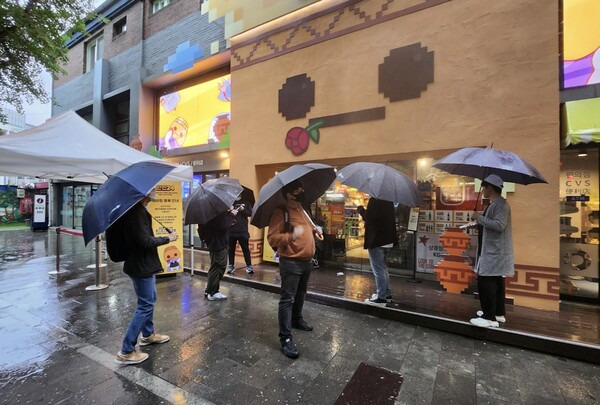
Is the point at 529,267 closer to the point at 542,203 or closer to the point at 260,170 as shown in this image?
the point at 542,203

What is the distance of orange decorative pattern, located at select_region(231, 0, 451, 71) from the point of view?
594 centimetres

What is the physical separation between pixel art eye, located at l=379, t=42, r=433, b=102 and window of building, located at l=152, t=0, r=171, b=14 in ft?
32.5

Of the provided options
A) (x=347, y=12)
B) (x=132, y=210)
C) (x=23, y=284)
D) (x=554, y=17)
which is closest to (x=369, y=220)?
(x=132, y=210)

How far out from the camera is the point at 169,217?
22.2 feet

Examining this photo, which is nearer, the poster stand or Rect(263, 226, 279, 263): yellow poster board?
the poster stand

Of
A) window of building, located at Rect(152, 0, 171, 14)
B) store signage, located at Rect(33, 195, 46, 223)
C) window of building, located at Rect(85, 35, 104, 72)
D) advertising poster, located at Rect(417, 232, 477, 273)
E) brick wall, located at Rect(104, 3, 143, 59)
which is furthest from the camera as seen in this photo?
store signage, located at Rect(33, 195, 46, 223)

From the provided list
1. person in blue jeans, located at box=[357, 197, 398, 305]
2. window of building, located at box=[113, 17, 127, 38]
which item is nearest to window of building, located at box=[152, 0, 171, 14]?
window of building, located at box=[113, 17, 127, 38]

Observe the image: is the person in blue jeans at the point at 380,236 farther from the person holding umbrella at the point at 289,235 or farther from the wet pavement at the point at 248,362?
the person holding umbrella at the point at 289,235

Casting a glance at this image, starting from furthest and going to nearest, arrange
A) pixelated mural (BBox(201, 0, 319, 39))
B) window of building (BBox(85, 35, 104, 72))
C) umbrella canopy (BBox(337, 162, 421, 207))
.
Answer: window of building (BBox(85, 35, 104, 72))
pixelated mural (BBox(201, 0, 319, 39))
umbrella canopy (BBox(337, 162, 421, 207))

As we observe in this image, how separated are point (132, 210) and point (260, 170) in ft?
16.4

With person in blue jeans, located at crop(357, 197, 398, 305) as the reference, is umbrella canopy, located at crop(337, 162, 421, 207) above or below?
above

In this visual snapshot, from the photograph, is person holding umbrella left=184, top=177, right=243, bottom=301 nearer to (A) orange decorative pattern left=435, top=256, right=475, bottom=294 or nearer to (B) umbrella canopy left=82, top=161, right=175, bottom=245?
(B) umbrella canopy left=82, top=161, right=175, bottom=245

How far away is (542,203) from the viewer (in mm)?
4672

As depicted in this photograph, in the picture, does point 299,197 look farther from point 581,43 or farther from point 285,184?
point 581,43
